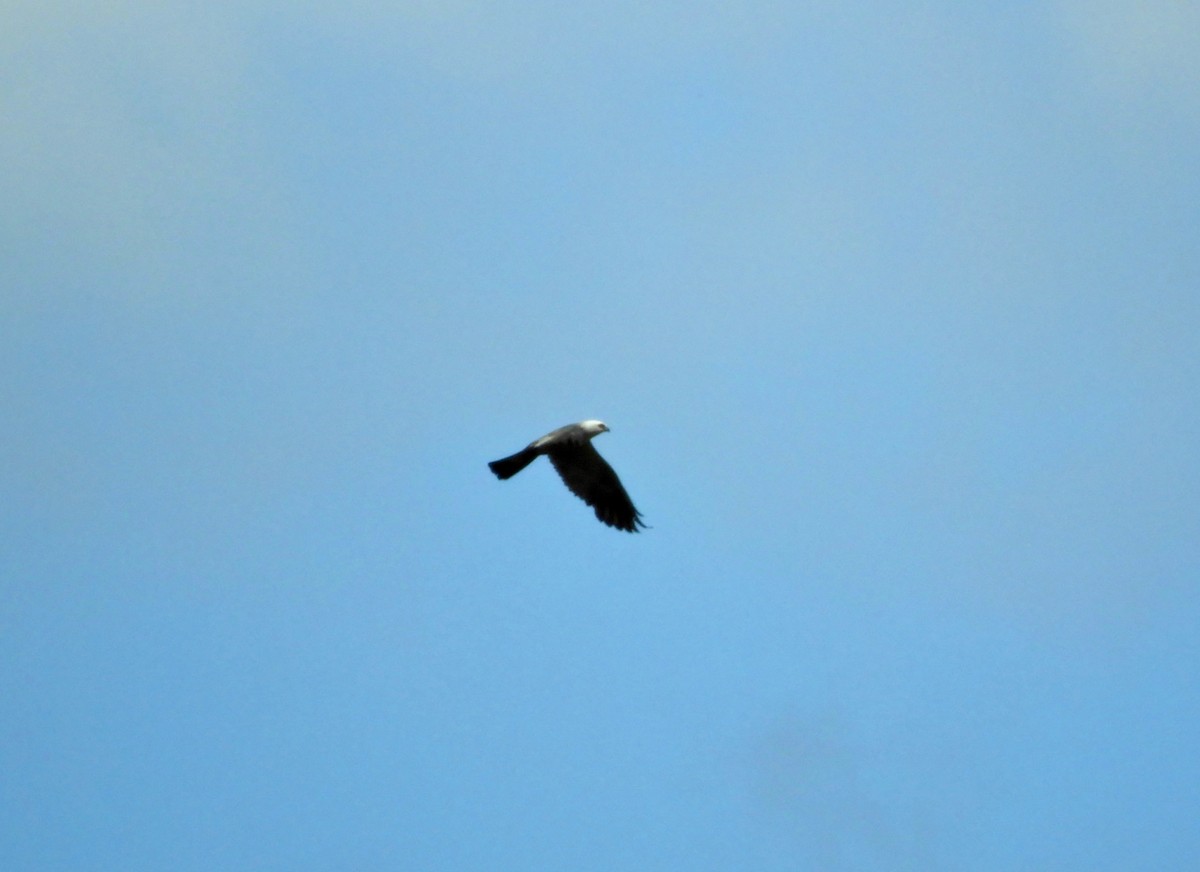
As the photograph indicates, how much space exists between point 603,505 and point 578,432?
1.58 meters

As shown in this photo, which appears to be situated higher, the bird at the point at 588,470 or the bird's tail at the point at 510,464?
the bird at the point at 588,470

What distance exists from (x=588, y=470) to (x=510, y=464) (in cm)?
191

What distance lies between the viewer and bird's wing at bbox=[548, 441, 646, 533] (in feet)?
77.6

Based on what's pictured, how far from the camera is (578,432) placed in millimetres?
23078

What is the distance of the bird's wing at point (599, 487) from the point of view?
77.6ft

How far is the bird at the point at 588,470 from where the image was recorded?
2309 centimetres

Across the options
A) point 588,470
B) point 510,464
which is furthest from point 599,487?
point 510,464

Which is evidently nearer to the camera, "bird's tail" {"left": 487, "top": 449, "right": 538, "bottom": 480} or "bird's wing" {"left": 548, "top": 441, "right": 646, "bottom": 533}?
"bird's tail" {"left": 487, "top": 449, "right": 538, "bottom": 480}

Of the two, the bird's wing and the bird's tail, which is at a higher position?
the bird's wing

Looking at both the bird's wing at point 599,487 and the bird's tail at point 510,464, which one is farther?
the bird's wing at point 599,487

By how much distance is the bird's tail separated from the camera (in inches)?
869

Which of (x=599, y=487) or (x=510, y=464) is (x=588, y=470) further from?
(x=510, y=464)

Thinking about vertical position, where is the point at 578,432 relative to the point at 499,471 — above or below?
above

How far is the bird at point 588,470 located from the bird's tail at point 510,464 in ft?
0.10
